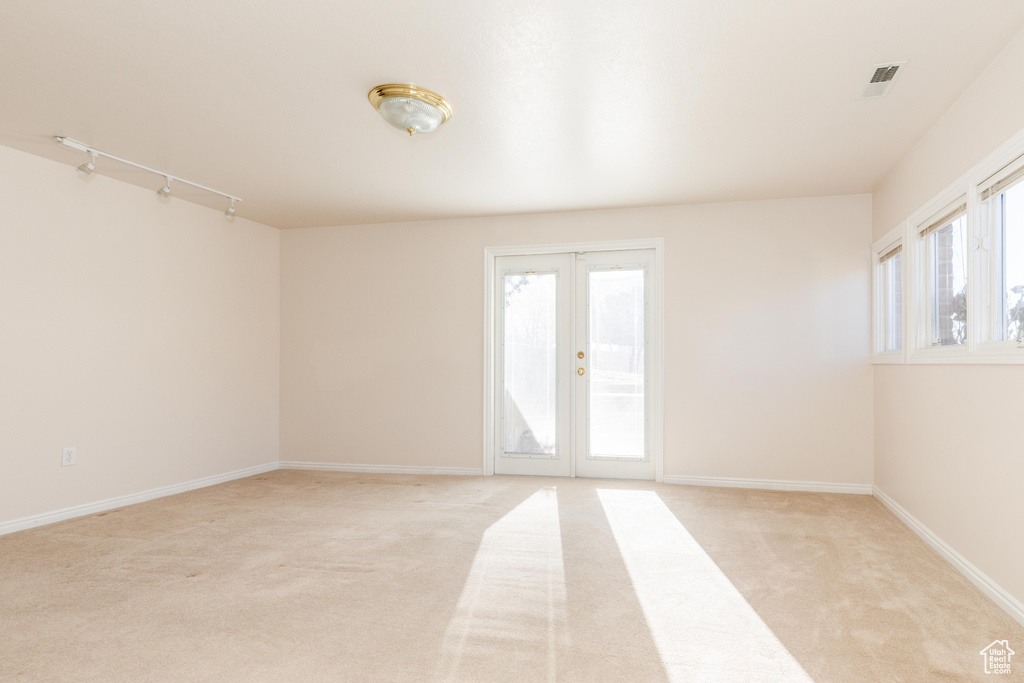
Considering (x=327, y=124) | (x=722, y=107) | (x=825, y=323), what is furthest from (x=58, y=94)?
(x=825, y=323)

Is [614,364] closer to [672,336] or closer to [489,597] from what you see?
[672,336]

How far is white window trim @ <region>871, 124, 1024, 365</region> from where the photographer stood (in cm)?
260

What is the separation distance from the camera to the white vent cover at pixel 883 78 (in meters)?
2.71

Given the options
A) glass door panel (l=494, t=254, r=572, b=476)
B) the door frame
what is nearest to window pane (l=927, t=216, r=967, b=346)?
the door frame

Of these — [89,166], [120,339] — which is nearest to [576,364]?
[120,339]

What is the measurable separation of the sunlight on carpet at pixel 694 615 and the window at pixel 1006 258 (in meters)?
1.75

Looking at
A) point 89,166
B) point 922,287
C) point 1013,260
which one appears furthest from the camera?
point 89,166

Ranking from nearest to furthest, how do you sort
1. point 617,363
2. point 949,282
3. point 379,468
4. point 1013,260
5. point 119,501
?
point 1013,260 < point 949,282 < point 119,501 < point 617,363 < point 379,468

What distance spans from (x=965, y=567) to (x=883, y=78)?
2486 mm

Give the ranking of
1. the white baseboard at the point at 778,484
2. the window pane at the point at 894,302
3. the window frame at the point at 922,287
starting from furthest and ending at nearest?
the white baseboard at the point at 778,484
the window pane at the point at 894,302
the window frame at the point at 922,287

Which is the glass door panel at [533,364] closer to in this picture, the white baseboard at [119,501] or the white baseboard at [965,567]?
the white baseboard at [119,501]

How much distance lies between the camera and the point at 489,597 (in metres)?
2.67

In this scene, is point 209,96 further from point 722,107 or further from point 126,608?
point 722,107

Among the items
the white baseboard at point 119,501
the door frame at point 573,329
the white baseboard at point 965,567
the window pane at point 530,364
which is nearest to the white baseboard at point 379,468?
the door frame at point 573,329
